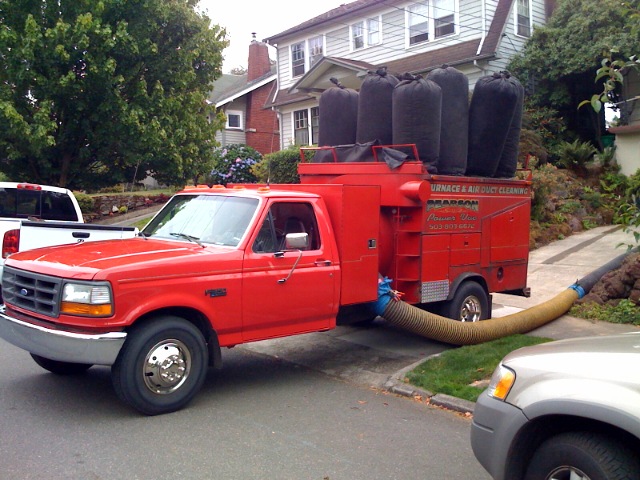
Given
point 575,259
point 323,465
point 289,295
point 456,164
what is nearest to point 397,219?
point 456,164

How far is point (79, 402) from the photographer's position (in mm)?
5930

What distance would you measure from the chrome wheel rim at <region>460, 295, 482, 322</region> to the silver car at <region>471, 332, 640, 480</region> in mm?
4737

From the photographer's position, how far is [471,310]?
28.8 feet

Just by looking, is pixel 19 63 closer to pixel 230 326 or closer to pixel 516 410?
pixel 230 326

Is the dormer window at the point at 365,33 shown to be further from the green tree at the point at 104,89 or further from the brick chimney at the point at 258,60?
the brick chimney at the point at 258,60

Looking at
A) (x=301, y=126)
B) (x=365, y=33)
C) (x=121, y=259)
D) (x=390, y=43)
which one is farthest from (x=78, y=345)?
(x=301, y=126)

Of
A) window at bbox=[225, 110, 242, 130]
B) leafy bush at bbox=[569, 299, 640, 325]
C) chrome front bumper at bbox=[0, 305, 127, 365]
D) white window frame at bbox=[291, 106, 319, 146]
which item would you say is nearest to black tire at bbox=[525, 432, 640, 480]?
chrome front bumper at bbox=[0, 305, 127, 365]

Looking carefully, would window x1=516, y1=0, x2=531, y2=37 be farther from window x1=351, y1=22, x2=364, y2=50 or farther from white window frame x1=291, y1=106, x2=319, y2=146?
white window frame x1=291, y1=106, x2=319, y2=146

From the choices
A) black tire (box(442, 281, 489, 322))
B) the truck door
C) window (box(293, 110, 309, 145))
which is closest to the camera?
the truck door

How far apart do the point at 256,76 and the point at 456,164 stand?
26.5 m

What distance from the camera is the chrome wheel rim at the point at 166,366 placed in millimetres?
5582

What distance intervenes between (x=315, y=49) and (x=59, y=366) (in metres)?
20.8

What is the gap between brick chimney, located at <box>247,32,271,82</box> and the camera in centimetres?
3331

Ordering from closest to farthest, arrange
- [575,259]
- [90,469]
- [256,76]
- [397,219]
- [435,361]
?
[90,469]
[435,361]
[397,219]
[575,259]
[256,76]
